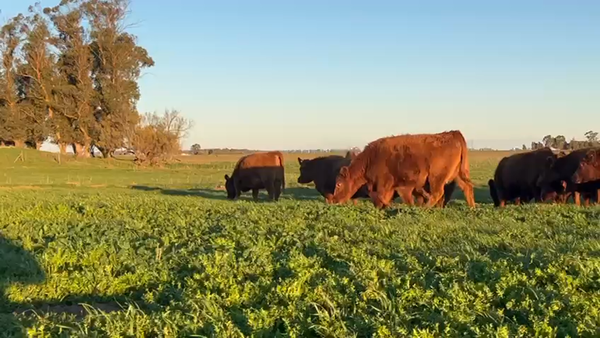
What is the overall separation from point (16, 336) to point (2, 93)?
64839 millimetres

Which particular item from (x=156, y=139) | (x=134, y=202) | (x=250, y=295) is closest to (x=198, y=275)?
(x=250, y=295)

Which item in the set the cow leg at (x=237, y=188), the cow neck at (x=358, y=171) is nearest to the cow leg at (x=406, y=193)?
the cow neck at (x=358, y=171)

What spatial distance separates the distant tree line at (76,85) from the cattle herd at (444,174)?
47.1m

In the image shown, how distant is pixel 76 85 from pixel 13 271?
59.0m

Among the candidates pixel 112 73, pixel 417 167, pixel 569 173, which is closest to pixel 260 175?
pixel 417 167

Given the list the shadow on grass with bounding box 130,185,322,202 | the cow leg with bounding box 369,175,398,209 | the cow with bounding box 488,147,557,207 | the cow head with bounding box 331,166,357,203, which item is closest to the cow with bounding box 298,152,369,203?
the shadow on grass with bounding box 130,185,322,202

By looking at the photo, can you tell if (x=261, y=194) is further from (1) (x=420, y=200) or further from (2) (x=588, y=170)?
(2) (x=588, y=170)

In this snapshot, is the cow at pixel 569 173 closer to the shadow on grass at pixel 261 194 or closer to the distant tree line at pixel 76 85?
the shadow on grass at pixel 261 194

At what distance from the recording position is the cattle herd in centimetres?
1631

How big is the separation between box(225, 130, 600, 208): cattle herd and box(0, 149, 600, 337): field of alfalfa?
4.30m

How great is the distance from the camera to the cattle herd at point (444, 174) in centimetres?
1631

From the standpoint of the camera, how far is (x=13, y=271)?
27.4ft

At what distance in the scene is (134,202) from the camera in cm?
1616

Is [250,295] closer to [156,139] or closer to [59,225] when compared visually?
[59,225]
